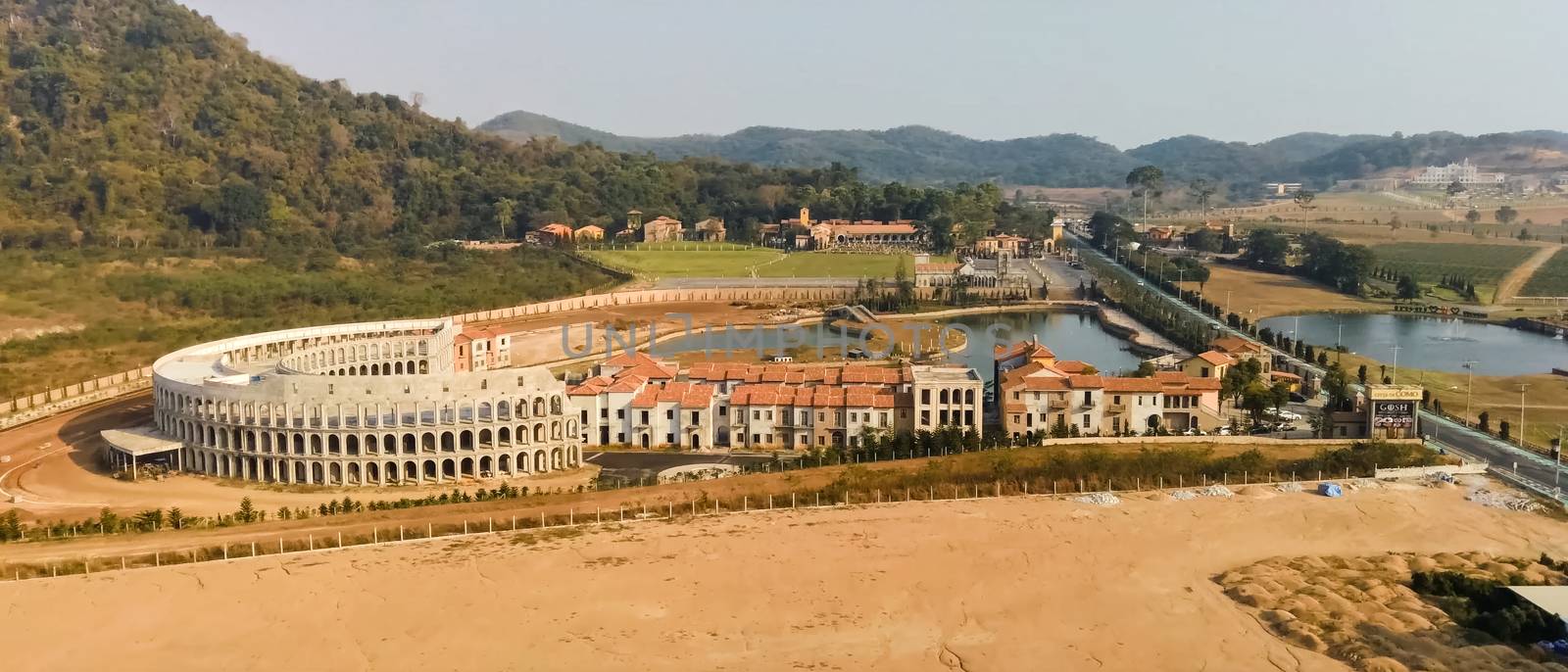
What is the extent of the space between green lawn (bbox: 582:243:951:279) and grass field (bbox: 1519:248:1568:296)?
121 ft

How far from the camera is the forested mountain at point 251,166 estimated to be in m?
76.3

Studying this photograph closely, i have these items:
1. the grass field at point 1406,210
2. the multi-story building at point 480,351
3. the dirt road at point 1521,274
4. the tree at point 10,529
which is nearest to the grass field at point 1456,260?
the dirt road at point 1521,274

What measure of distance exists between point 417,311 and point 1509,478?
45214 millimetres

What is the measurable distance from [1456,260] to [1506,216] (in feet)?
100

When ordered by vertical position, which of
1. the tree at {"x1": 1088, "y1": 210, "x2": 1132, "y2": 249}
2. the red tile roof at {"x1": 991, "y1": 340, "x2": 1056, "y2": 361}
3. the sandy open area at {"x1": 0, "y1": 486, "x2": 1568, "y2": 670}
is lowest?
the sandy open area at {"x1": 0, "y1": 486, "x2": 1568, "y2": 670}

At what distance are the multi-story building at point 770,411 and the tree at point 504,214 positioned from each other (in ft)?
192

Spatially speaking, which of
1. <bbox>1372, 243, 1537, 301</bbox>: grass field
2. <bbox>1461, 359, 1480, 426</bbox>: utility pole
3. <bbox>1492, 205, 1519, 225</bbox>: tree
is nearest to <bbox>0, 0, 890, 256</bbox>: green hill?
<bbox>1372, 243, 1537, 301</bbox>: grass field

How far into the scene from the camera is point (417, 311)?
187ft

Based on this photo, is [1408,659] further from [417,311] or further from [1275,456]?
[417,311]

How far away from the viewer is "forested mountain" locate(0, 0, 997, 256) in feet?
250

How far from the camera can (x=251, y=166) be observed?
8612 centimetres

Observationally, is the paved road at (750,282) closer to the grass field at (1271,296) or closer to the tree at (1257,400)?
the grass field at (1271,296)

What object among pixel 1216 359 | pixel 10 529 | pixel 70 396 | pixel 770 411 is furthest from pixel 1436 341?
pixel 70 396

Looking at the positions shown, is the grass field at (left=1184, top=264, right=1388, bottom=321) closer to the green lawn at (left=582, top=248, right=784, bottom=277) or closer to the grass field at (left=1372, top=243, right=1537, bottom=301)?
the grass field at (left=1372, top=243, right=1537, bottom=301)
